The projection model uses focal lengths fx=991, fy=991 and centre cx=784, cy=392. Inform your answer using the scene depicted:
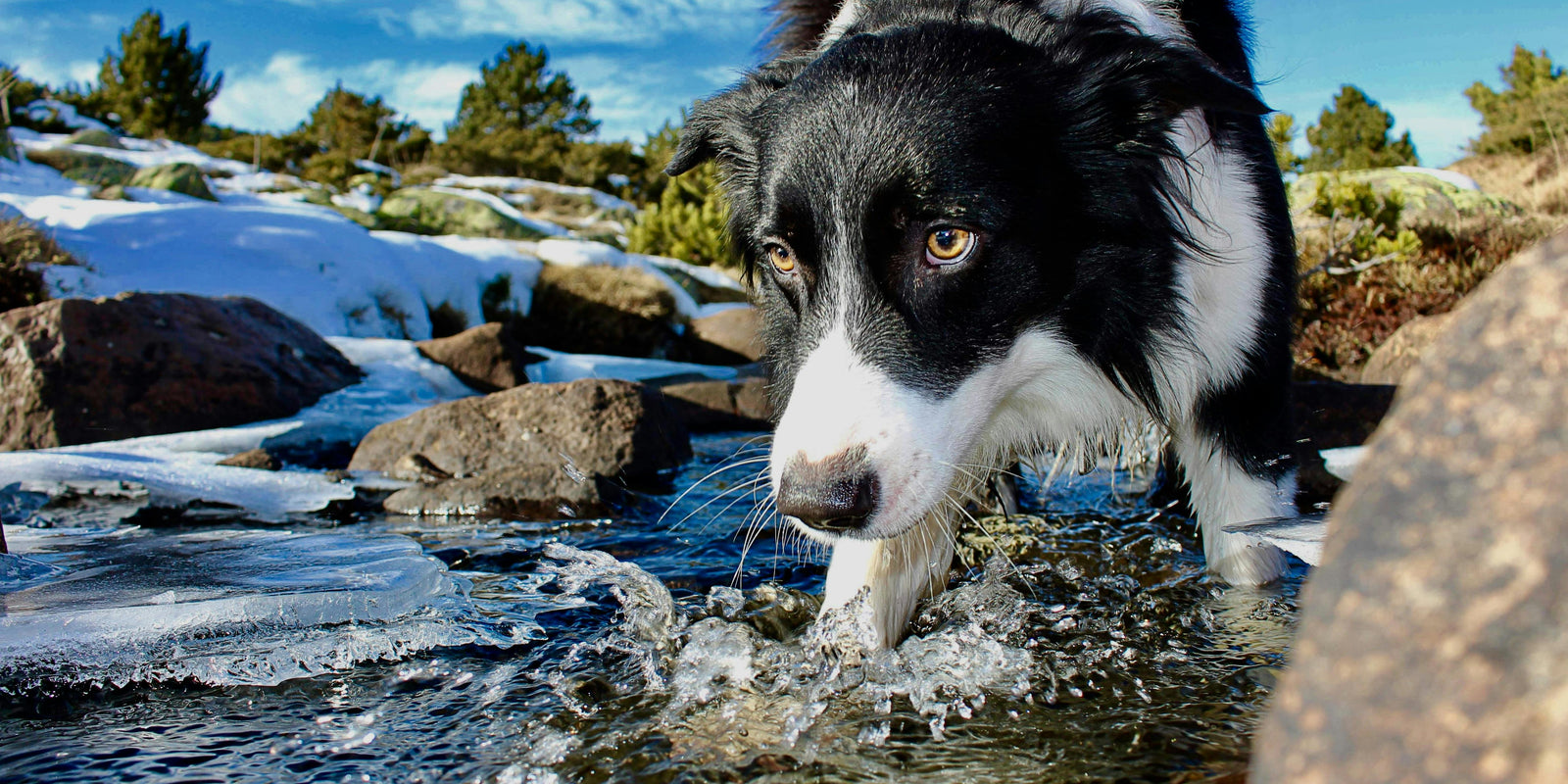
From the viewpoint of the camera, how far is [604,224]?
2330 cm

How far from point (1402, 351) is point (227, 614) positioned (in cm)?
640

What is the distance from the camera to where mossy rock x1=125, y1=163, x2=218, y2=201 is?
1636 cm

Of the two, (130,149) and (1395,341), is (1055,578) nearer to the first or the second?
(1395,341)

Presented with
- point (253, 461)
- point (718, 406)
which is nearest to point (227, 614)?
point (253, 461)

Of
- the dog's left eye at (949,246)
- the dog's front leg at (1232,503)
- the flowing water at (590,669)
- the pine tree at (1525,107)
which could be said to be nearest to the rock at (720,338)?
the flowing water at (590,669)

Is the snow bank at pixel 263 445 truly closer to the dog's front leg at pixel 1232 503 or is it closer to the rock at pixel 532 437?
the rock at pixel 532 437

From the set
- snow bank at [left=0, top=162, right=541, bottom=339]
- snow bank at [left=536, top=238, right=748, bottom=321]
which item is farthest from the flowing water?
snow bank at [left=536, top=238, right=748, bottom=321]

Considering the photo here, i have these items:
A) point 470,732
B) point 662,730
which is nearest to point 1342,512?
point 662,730

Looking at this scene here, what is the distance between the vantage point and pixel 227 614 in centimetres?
221

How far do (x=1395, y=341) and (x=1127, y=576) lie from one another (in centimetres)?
453

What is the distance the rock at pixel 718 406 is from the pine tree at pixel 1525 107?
1741 cm

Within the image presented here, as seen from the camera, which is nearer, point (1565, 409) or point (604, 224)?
point (1565, 409)

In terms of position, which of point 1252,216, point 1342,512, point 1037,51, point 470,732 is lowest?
point 470,732

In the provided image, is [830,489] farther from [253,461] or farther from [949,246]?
[253,461]
